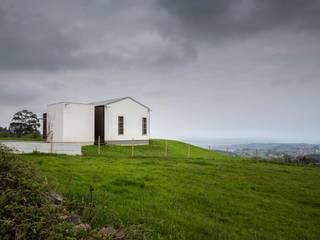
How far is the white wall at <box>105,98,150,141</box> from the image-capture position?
2731cm

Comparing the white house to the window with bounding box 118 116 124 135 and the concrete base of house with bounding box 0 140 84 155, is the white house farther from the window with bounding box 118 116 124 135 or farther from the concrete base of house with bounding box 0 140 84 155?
the concrete base of house with bounding box 0 140 84 155

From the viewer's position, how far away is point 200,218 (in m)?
6.35

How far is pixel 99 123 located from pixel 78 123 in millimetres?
1870

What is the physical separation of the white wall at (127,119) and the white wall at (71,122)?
1.45 metres

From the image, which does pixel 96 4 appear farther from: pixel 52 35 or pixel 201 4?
pixel 201 4

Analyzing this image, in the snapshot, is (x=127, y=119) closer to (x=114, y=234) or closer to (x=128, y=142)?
(x=128, y=142)

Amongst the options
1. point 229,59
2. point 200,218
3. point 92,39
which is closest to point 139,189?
point 200,218

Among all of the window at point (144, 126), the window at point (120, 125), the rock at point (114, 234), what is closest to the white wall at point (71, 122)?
the window at point (120, 125)

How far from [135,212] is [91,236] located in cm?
274

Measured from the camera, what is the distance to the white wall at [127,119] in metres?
27.3

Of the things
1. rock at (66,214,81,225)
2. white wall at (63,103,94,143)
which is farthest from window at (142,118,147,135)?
rock at (66,214,81,225)

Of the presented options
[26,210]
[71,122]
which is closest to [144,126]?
[71,122]

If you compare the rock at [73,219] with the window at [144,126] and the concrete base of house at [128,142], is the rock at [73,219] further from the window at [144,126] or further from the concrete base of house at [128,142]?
the window at [144,126]

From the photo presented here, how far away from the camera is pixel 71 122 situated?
25.8 m
